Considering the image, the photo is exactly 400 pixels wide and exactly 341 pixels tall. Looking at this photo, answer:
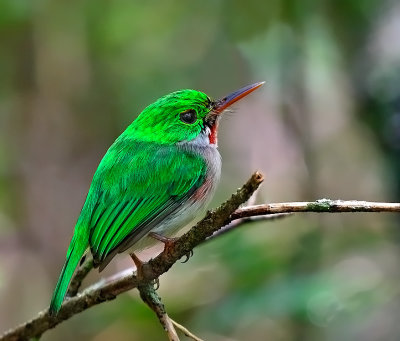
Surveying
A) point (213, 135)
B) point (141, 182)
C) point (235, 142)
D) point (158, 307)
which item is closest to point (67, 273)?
point (158, 307)

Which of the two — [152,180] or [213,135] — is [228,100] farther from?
[152,180]

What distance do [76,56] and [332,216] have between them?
1964 millimetres

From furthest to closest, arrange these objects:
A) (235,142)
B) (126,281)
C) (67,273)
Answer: (235,142)
(67,273)
(126,281)

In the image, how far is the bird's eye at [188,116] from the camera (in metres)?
3.24

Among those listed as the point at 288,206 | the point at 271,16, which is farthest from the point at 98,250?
the point at 271,16

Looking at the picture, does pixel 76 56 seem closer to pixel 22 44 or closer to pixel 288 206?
pixel 22 44

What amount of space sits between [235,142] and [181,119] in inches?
96.7

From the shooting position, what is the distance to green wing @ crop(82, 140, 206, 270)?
2.64 m

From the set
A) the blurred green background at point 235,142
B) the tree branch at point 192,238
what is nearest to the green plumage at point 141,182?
the tree branch at point 192,238

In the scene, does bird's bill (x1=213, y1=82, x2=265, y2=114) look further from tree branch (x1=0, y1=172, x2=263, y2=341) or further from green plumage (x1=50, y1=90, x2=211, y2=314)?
tree branch (x1=0, y1=172, x2=263, y2=341)

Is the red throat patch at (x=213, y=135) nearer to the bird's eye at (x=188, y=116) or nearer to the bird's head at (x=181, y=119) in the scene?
the bird's head at (x=181, y=119)

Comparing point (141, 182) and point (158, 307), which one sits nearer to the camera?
point (158, 307)

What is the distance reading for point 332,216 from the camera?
15.0 ft

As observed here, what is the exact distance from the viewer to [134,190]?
283 centimetres
